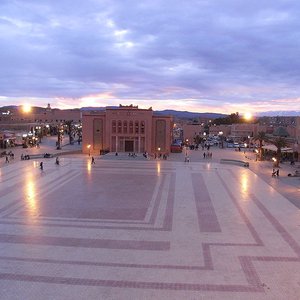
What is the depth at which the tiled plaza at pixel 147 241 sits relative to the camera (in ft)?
35.8

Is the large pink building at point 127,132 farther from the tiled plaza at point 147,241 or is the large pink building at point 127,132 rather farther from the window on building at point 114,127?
the tiled plaza at point 147,241

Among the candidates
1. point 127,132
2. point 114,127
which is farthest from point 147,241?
point 114,127

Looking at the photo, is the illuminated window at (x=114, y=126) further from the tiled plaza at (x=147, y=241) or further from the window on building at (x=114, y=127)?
the tiled plaza at (x=147, y=241)

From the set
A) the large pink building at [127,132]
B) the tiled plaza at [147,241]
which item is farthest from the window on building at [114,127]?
the tiled plaza at [147,241]

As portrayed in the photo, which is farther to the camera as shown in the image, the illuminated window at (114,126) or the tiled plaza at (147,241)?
the illuminated window at (114,126)

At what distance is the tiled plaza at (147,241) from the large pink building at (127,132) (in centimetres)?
2388

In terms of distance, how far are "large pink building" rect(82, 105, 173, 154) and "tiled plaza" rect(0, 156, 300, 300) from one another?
2388cm

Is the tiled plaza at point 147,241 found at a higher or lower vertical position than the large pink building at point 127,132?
lower

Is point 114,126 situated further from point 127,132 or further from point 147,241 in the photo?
point 147,241

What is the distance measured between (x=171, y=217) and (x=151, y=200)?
397cm

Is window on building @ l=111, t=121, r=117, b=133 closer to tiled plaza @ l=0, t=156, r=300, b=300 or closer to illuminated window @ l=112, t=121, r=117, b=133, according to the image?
illuminated window @ l=112, t=121, r=117, b=133

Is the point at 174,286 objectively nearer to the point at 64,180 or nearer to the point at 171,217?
the point at 171,217

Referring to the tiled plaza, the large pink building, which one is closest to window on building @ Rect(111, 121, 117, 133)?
the large pink building

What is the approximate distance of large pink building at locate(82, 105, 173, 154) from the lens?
2036 inches
